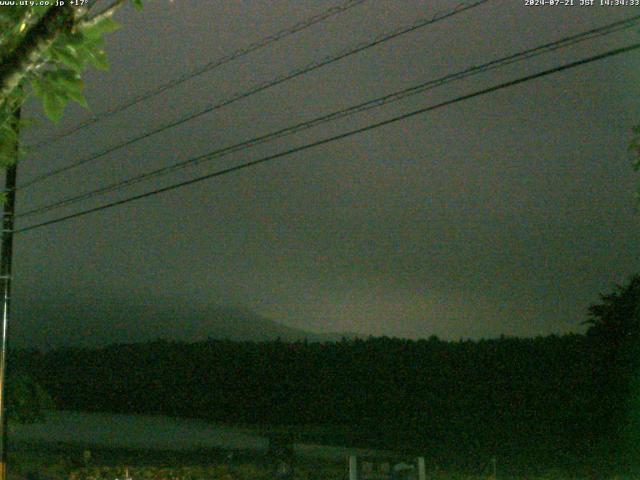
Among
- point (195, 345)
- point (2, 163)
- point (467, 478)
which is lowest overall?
point (467, 478)

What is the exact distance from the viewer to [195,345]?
31.1 m

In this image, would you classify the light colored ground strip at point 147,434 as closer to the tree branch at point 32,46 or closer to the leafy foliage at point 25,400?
the leafy foliage at point 25,400

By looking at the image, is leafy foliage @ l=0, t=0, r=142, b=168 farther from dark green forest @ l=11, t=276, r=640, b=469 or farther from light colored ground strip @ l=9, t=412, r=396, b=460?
light colored ground strip @ l=9, t=412, r=396, b=460

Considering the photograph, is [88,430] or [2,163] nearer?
[2,163]

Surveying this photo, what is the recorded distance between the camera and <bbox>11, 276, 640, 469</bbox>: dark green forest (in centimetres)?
2234

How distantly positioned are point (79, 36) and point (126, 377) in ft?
96.1

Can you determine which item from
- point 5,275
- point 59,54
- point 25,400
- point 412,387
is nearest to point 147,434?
point 412,387

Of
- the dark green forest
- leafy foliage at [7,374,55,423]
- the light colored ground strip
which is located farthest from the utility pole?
the dark green forest

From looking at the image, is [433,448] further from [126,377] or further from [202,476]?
[126,377]

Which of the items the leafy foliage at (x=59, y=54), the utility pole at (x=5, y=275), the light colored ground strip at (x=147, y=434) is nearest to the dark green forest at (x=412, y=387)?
the light colored ground strip at (x=147, y=434)

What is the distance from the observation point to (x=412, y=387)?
90.2 ft

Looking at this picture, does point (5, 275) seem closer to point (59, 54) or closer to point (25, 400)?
point (25, 400)

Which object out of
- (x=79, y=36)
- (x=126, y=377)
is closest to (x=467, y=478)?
(x=79, y=36)

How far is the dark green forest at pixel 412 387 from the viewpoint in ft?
73.3
